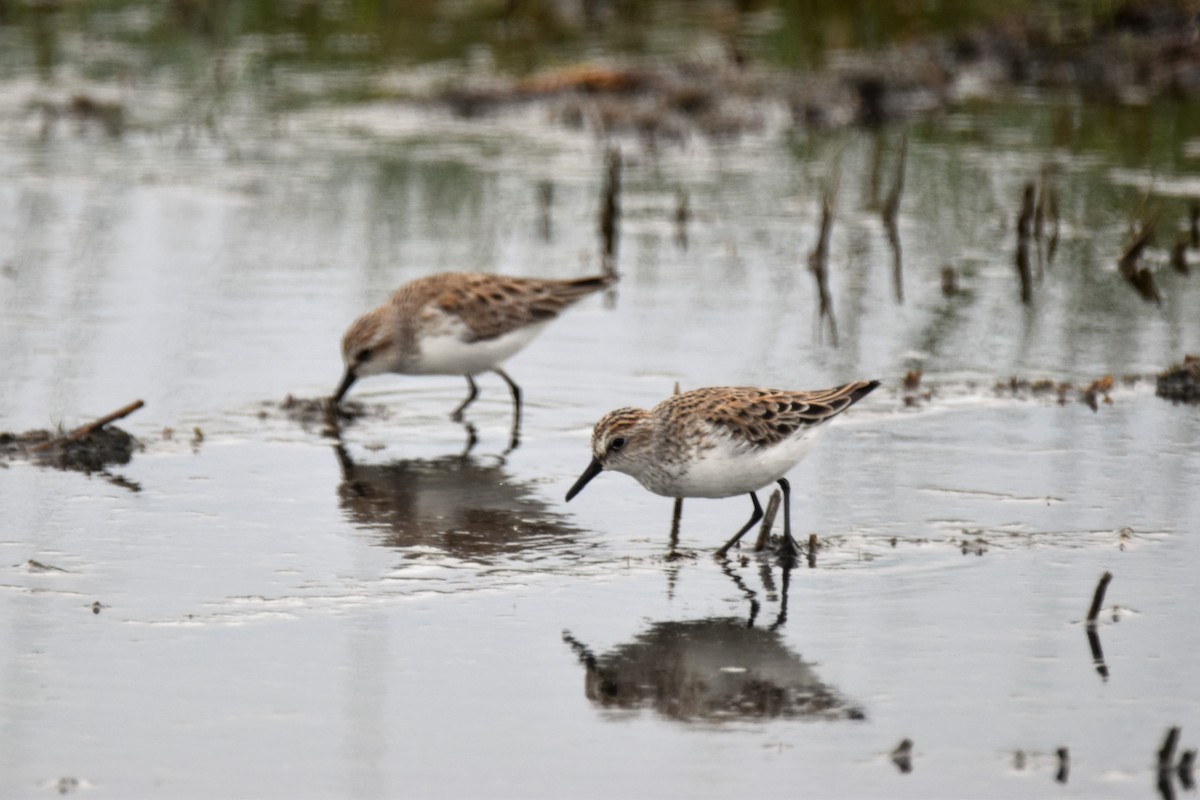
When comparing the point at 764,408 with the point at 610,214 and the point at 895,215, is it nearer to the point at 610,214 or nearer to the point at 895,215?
the point at 610,214

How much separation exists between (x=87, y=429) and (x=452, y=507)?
2116 mm

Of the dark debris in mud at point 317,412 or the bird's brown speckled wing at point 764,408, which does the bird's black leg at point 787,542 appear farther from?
the dark debris in mud at point 317,412

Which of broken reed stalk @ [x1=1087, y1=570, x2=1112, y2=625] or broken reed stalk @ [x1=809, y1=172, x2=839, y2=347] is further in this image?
broken reed stalk @ [x1=809, y1=172, x2=839, y2=347]

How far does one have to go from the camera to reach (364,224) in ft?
52.7

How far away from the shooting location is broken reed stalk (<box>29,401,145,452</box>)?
9.83 m

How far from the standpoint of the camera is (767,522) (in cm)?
855

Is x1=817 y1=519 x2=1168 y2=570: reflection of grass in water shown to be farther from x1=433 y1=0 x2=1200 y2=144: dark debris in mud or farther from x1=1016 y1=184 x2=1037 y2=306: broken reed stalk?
x1=433 y1=0 x2=1200 y2=144: dark debris in mud

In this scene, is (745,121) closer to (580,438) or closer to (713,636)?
(580,438)

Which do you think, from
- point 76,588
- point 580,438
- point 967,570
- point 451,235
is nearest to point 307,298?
point 451,235

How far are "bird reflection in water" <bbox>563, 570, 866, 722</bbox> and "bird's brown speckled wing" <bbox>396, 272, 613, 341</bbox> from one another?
4135 mm

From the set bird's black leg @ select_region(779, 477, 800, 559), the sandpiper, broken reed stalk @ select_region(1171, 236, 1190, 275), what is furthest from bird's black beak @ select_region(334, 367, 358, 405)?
broken reed stalk @ select_region(1171, 236, 1190, 275)

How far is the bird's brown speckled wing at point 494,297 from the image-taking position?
1141cm

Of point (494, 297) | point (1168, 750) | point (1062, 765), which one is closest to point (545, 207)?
point (494, 297)

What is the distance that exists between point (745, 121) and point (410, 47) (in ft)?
19.6
